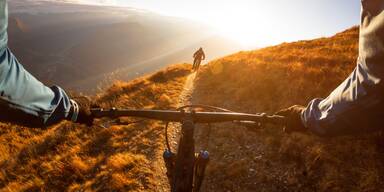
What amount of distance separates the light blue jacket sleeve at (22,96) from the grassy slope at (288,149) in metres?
3.72

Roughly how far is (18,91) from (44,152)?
11.7 meters

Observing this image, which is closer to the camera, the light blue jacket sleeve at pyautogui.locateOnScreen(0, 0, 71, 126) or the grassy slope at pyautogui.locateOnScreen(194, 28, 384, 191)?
the light blue jacket sleeve at pyautogui.locateOnScreen(0, 0, 71, 126)

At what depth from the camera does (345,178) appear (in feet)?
25.6

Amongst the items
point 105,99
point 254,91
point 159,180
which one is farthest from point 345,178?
point 105,99

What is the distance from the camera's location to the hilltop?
8.43 metres

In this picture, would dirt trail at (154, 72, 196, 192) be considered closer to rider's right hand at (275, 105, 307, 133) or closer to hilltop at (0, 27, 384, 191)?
hilltop at (0, 27, 384, 191)

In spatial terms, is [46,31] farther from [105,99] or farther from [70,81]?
[105,99]

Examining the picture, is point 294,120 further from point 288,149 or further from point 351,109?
point 288,149

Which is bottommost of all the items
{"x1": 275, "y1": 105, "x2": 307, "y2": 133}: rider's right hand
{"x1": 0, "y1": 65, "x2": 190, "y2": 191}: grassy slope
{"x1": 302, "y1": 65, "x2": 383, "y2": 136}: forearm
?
{"x1": 0, "y1": 65, "x2": 190, "y2": 191}: grassy slope

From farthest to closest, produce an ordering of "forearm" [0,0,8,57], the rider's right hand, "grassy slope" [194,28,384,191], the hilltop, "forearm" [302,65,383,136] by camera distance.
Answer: the hilltop
"grassy slope" [194,28,384,191]
the rider's right hand
"forearm" [302,65,383,136]
"forearm" [0,0,8,57]

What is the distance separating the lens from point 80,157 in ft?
36.2

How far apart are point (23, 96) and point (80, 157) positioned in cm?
1010

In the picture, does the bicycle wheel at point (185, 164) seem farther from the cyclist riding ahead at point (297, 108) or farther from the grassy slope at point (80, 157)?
the grassy slope at point (80, 157)

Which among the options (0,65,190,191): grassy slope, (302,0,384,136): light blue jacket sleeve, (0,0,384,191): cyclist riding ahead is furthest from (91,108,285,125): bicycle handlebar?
(0,65,190,191): grassy slope
